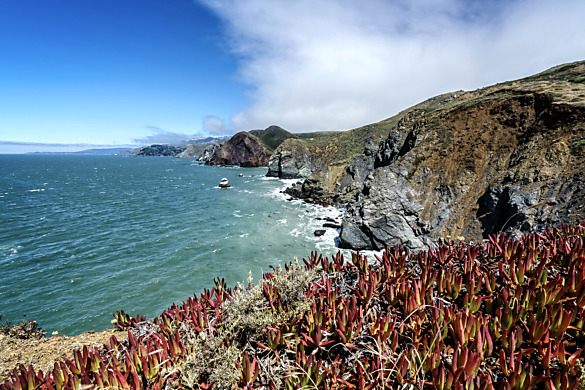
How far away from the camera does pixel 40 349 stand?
653 centimetres

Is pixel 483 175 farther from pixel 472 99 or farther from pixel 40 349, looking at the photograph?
pixel 40 349

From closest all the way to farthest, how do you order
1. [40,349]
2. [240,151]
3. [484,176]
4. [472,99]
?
[40,349]
[484,176]
[472,99]
[240,151]

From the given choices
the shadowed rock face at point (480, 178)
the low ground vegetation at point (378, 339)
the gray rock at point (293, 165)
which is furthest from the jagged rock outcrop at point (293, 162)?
the low ground vegetation at point (378, 339)

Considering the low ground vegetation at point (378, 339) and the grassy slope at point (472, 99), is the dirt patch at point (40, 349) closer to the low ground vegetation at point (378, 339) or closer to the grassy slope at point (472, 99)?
the low ground vegetation at point (378, 339)

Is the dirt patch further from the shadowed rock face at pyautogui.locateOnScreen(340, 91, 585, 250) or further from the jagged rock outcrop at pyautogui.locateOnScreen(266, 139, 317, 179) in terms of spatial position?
the jagged rock outcrop at pyautogui.locateOnScreen(266, 139, 317, 179)

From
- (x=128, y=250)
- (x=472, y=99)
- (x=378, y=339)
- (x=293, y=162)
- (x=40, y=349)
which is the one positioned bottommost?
(x=128, y=250)

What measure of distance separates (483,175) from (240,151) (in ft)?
479

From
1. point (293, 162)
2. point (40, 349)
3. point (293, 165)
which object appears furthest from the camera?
point (293, 162)

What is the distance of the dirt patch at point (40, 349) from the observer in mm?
5594

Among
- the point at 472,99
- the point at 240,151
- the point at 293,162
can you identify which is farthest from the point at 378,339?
the point at 240,151

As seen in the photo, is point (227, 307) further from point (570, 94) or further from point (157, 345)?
point (570, 94)

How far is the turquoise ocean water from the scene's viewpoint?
16.4 meters

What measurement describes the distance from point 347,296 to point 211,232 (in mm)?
28081

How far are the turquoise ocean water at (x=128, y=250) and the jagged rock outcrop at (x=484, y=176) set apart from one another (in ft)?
23.8
